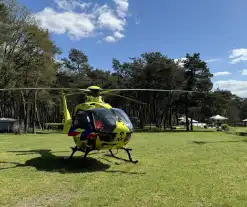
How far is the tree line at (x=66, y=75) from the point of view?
3134 centimetres

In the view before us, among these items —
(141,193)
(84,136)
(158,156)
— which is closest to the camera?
(141,193)

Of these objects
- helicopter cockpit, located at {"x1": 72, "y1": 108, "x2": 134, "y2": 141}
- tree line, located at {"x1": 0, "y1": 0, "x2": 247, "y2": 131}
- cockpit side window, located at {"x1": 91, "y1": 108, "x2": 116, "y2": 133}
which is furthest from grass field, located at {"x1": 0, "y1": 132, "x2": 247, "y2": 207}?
tree line, located at {"x1": 0, "y1": 0, "x2": 247, "y2": 131}

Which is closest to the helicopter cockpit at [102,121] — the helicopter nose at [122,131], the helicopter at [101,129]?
the helicopter at [101,129]

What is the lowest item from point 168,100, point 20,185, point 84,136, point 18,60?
point 20,185

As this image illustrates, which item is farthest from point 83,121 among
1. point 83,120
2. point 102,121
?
point 102,121

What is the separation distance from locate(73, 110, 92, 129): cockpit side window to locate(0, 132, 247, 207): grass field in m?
1.39

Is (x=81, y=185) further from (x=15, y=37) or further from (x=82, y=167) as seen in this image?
(x=15, y=37)

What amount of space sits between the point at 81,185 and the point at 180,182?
8.28 ft

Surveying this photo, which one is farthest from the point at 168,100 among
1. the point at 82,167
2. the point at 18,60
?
the point at 82,167

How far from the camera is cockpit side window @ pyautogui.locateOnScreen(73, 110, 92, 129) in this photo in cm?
918

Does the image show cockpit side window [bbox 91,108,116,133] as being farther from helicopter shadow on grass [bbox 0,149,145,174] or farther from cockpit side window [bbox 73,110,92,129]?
helicopter shadow on grass [bbox 0,149,145,174]

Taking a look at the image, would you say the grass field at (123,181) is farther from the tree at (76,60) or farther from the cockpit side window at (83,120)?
the tree at (76,60)

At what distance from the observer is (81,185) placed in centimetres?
727

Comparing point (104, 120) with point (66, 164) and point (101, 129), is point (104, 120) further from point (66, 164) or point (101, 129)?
point (66, 164)
